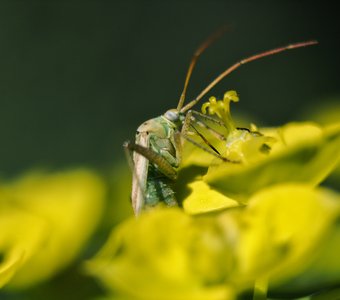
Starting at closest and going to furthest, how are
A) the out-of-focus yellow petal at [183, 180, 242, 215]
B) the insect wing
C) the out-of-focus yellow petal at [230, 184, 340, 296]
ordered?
the out-of-focus yellow petal at [230, 184, 340, 296]
the out-of-focus yellow petal at [183, 180, 242, 215]
the insect wing

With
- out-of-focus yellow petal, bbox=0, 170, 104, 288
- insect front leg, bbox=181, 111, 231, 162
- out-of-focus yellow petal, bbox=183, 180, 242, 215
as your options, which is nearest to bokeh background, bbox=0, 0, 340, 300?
out-of-focus yellow petal, bbox=0, 170, 104, 288

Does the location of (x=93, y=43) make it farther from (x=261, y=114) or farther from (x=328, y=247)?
(x=328, y=247)

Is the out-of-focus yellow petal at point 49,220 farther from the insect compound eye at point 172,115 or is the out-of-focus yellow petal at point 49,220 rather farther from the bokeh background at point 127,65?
the bokeh background at point 127,65

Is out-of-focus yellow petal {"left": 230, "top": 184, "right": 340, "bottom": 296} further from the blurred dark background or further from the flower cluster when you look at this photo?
the blurred dark background

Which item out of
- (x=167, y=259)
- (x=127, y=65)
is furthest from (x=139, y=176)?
(x=127, y=65)

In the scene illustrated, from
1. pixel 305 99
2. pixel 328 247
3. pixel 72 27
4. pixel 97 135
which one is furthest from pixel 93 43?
pixel 328 247

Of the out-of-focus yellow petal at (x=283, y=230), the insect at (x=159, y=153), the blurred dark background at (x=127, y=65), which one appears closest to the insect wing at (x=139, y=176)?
the insect at (x=159, y=153)
